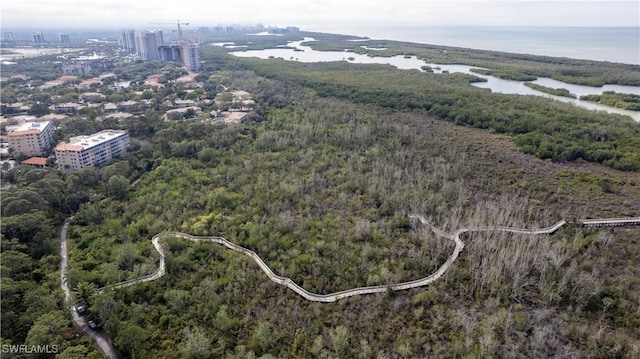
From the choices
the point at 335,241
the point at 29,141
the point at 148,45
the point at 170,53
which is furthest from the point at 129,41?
the point at 335,241

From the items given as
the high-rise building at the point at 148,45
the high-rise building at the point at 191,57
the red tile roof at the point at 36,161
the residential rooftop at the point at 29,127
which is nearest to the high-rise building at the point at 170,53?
the high-rise building at the point at 148,45

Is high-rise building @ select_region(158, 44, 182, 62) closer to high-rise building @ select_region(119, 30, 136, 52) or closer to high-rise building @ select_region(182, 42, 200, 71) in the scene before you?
high-rise building @ select_region(182, 42, 200, 71)

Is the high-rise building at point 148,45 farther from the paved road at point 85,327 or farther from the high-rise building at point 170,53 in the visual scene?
the paved road at point 85,327

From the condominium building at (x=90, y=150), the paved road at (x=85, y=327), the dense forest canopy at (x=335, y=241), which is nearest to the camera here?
the paved road at (x=85, y=327)

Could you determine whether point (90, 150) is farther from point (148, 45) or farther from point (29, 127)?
point (148, 45)

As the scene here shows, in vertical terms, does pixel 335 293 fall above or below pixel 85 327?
above

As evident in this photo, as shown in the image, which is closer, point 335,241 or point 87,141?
point 335,241

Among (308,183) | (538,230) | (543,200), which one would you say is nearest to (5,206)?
(308,183)

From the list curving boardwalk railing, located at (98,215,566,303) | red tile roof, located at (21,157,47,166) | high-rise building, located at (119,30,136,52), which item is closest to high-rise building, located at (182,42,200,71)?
high-rise building, located at (119,30,136,52)

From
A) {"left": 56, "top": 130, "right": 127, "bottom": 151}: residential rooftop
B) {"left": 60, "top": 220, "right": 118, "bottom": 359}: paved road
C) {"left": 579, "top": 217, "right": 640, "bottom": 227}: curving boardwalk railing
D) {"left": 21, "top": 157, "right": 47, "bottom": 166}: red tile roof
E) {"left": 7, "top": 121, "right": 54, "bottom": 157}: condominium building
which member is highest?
{"left": 579, "top": 217, "right": 640, "bottom": 227}: curving boardwalk railing
